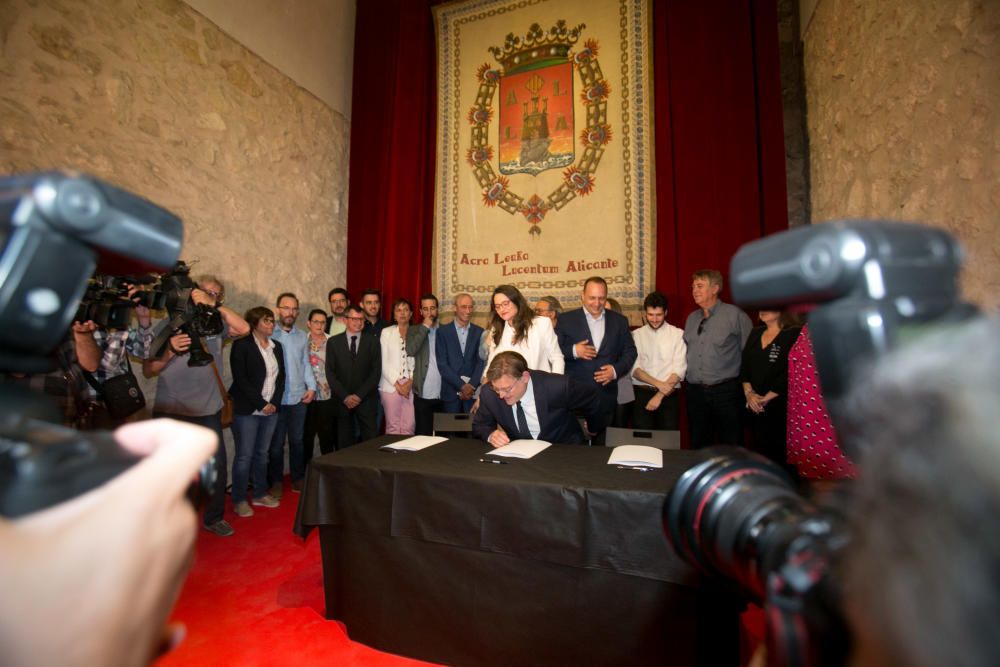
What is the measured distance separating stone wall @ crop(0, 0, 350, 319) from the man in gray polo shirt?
12.8 feet

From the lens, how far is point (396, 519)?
1908 millimetres

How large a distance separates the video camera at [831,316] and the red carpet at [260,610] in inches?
74.5

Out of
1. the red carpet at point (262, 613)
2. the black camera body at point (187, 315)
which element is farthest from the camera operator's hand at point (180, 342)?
the red carpet at point (262, 613)

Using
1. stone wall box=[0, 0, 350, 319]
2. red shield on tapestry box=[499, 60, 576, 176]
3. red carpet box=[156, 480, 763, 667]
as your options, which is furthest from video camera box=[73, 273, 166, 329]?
red shield on tapestry box=[499, 60, 576, 176]

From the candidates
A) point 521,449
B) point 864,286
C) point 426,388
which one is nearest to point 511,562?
point 521,449

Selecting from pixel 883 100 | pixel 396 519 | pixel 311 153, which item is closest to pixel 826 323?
pixel 396 519

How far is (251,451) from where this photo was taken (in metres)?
3.67

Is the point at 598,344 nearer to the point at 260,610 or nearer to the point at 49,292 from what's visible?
the point at 260,610

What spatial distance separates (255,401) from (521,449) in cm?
242

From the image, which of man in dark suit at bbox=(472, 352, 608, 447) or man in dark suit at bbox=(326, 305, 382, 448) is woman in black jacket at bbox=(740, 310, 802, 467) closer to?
man in dark suit at bbox=(472, 352, 608, 447)

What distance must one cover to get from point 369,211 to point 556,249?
7.71 ft

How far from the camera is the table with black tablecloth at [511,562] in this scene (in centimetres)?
160

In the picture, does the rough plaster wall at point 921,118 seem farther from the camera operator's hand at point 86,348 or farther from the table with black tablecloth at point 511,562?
the camera operator's hand at point 86,348

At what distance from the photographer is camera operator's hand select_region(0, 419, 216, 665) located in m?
0.34
